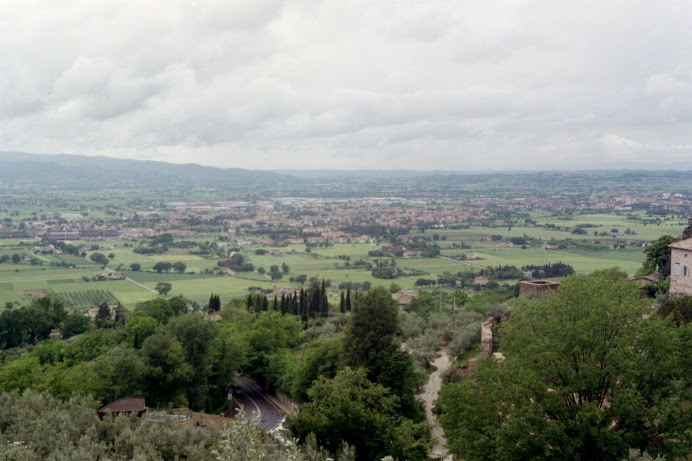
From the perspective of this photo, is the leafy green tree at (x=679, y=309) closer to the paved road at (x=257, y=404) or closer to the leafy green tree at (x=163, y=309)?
the paved road at (x=257, y=404)

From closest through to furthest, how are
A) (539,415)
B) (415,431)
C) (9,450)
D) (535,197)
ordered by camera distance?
(9,450), (539,415), (415,431), (535,197)

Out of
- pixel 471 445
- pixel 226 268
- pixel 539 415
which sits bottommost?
pixel 226 268

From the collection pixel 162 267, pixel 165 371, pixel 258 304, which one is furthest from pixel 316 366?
pixel 162 267

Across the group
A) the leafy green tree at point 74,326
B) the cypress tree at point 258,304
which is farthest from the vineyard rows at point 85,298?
the cypress tree at point 258,304

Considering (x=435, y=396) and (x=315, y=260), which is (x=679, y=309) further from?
(x=315, y=260)

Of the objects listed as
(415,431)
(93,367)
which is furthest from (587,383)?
(93,367)

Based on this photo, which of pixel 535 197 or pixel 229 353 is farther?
pixel 535 197

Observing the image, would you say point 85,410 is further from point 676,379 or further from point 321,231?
point 321,231

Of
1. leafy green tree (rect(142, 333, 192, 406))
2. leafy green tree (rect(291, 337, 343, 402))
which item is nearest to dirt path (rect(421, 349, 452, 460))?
leafy green tree (rect(291, 337, 343, 402))
